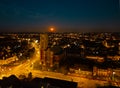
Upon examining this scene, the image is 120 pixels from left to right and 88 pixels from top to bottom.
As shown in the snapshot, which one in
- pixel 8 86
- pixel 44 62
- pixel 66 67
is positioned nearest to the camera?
pixel 8 86

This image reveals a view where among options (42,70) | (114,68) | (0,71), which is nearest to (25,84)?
(42,70)

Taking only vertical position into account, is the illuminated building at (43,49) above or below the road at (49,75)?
above

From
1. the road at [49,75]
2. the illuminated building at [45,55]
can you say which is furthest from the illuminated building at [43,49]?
the road at [49,75]

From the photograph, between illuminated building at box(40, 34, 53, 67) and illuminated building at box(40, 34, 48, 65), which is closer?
illuminated building at box(40, 34, 53, 67)

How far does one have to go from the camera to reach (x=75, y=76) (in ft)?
77.7

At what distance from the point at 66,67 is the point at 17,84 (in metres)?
11.6

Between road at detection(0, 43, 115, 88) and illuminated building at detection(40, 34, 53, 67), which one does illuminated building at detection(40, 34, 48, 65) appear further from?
road at detection(0, 43, 115, 88)

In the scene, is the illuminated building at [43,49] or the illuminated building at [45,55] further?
the illuminated building at [43,49]

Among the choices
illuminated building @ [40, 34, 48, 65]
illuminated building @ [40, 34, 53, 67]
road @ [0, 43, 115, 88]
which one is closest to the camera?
road @ [0, 43, 115, 88]

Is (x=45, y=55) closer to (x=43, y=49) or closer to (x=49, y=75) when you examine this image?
(x=43, y=49)

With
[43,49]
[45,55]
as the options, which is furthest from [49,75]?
[43,49]

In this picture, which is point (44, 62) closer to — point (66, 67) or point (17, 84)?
point (66, 67)

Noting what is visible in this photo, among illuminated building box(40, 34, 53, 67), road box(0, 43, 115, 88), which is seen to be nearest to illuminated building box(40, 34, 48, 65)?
illuminated building box(40, 34, 53, 67)

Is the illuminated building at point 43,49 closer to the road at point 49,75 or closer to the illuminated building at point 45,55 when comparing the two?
the illuminated building at point 45,55
